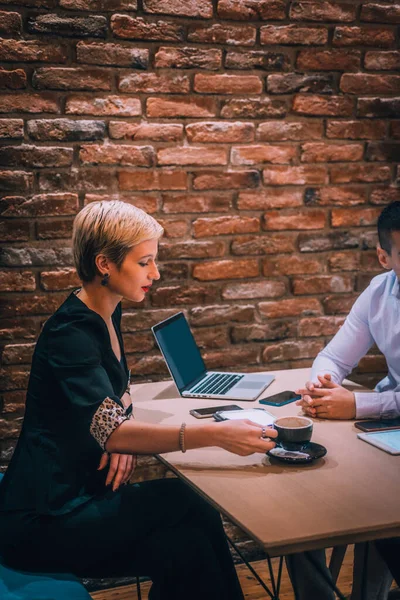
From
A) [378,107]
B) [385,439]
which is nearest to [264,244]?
[378,107]

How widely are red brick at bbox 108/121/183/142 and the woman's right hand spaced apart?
1319 millimetres

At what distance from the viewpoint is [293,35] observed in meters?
2.64

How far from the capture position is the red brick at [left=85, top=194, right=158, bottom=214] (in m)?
2.51

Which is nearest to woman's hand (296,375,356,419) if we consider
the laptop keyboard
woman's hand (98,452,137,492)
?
the laptop keyboard

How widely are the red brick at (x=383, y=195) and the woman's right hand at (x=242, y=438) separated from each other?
1531 millimetres

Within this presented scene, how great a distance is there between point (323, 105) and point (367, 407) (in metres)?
1.35

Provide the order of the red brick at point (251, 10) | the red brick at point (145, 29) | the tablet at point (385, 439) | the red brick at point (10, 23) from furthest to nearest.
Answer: the red brick at point (251, 10), the red brick at point (145, 29), the red brick at point (10, 23), the tablet at point (385, 439)

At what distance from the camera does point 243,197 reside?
106 inches

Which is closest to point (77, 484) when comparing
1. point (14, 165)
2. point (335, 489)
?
point (335, 489)

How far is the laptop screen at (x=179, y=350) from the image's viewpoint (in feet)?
7.09

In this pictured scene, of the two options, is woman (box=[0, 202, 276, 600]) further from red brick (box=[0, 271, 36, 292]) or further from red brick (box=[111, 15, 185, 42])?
red brick (box=[111, 15, 185, 42])

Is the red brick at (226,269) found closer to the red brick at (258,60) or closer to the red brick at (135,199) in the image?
the red brick at (135,199)

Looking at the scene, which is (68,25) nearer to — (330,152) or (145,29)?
(145,29)

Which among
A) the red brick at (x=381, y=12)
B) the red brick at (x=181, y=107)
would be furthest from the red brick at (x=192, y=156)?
the red brick at (x=381, y=12)
